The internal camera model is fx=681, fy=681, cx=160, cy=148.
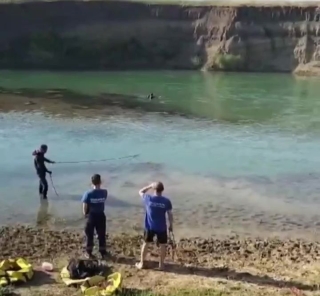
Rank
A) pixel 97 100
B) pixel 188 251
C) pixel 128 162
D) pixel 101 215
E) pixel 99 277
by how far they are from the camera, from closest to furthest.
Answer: pixel 99 277
pixel 101 215
pixel 188 251
pixel 128 162
pixel 97 100

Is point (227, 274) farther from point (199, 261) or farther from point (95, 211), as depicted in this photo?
point (95, 211)

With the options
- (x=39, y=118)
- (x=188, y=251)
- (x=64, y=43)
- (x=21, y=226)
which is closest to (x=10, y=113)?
(x=39, y=118)

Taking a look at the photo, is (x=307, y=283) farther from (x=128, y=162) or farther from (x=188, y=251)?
(x=128, y=162)

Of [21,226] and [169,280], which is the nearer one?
[169,280]

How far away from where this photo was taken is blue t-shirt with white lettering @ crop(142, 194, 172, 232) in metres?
12.3

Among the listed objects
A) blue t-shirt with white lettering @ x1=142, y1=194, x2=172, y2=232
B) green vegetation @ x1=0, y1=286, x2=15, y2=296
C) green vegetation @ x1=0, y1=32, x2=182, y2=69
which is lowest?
green vegetation @ x1=0, y1=286, x2=15, y2=296

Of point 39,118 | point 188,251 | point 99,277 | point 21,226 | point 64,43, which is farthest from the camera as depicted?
point 64,43

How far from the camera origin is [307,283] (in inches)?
480

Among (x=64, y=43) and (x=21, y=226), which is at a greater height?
(x=64, y=43)

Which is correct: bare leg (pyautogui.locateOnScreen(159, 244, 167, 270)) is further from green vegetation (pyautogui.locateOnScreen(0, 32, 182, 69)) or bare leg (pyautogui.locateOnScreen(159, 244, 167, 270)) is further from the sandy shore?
green vegetation (pyautogui.locateOnScreen(0, 32, 182, 69))

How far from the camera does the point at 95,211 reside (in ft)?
42.2

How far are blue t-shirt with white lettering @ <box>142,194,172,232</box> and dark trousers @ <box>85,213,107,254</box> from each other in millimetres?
1065

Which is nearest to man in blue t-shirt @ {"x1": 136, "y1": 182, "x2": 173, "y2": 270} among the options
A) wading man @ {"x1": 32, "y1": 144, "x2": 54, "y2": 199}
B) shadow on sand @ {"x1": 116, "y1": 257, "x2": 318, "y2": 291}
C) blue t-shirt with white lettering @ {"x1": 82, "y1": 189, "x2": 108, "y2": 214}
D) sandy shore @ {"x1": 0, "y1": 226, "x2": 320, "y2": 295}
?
shadow on sand @ {"x1": 116, "y1": 257, "x2": 318, "y2": 291}

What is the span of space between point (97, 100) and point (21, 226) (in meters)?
23.7
